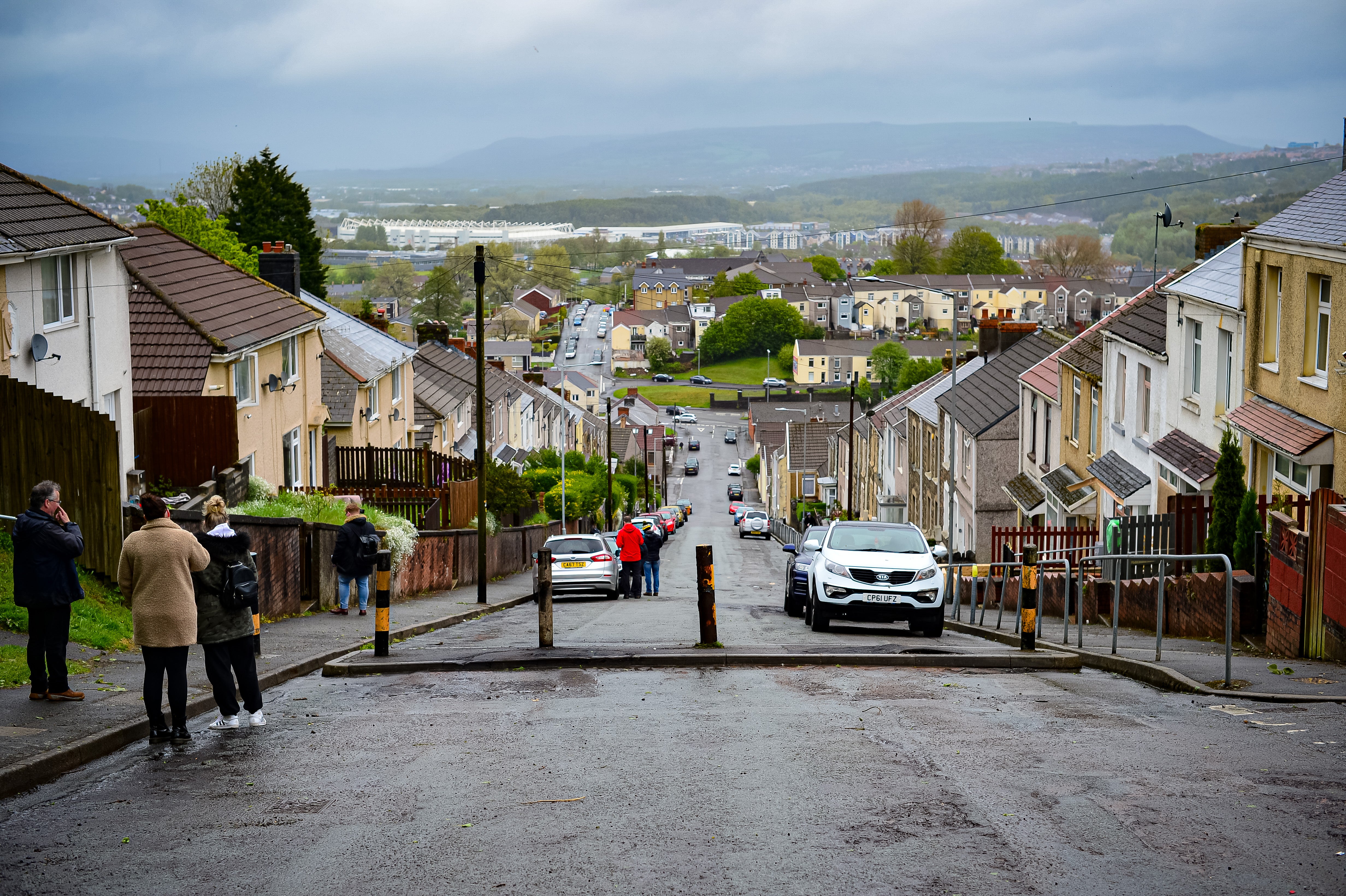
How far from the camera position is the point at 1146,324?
25.3 metres

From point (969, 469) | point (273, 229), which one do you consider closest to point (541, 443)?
point (273, 229)

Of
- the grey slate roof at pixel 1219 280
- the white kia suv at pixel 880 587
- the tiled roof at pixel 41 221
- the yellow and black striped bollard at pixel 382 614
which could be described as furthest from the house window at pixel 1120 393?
the tiled roof at pixel 41 221

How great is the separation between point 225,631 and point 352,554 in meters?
8.89

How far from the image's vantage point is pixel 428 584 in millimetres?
24516

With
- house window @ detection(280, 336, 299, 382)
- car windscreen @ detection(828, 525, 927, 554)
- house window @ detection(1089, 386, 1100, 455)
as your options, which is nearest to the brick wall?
car windscreen @ detection(828, 525, 927, 554)

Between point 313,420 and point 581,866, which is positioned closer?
point 581,866

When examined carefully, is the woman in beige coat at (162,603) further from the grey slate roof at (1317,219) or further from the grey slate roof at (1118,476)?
the grey slate roof at (1118,476)

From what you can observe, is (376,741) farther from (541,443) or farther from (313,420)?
(541,443)

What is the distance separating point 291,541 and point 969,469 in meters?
23.7

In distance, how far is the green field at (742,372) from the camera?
582 feet

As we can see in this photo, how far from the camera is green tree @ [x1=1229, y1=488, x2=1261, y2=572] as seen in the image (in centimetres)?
1576

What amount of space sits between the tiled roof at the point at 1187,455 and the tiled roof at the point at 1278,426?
1.23 m

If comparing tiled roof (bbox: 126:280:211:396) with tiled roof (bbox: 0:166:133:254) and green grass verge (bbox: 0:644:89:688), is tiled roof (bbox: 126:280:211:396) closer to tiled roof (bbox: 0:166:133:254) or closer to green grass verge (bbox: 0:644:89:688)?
tiled roof (bbox: 0:166:133:254)

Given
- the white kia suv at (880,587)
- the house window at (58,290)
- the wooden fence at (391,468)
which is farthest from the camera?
the wooden fence at (391,468)
